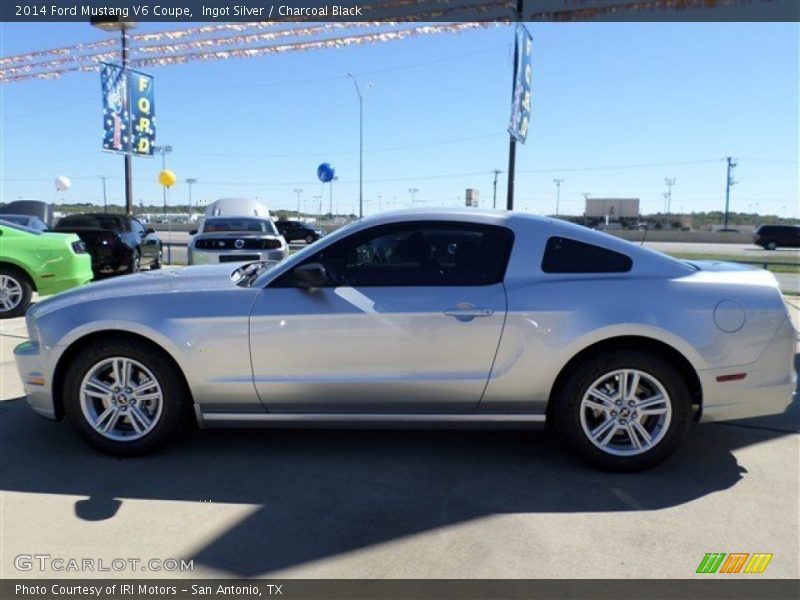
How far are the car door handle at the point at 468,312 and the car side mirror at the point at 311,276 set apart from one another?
76 centimetres

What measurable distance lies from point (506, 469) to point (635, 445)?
30.6 inches

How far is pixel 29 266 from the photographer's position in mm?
8555

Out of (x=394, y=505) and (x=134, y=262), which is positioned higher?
(x=134, y=262)

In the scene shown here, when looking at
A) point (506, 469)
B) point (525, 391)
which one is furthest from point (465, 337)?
point (506, 469)

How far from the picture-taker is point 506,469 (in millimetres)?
3738

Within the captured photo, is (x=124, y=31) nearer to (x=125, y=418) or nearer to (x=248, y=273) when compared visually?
(x=248, y=273)

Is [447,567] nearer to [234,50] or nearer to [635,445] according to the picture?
[635,445]

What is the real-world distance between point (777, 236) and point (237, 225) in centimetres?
4098

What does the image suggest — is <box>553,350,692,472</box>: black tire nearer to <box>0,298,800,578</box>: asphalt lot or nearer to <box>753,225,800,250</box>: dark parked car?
<box>0,298,800,578</box>: asphalt lot

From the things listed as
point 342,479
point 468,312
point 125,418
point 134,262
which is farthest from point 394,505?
point 134,262

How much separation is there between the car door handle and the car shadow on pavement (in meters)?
0.94

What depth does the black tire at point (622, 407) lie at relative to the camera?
361cm

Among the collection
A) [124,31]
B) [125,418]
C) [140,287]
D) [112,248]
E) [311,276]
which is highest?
[124,31]

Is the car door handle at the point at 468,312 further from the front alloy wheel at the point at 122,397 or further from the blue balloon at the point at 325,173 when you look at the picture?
the blue balloon at the point at 325,173
